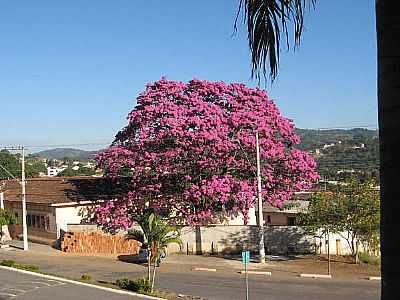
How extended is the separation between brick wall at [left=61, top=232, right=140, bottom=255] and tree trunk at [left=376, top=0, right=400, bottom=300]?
106ft

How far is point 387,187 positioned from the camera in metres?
2.02

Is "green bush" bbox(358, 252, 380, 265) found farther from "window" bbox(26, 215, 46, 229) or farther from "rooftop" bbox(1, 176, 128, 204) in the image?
"window" bbox(26, 215, 46, 229)

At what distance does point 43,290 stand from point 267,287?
8.22m

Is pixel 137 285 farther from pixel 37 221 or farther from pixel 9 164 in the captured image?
pixel 9 164

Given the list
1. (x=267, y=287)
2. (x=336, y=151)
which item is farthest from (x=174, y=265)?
(x=336, y=151)

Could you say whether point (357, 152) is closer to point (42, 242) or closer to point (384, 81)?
point (42, 242)

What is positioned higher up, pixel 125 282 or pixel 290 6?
pixel 290 6

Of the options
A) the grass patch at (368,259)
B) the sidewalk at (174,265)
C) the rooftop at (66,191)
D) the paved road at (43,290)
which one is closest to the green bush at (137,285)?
the paved road at (43,290)

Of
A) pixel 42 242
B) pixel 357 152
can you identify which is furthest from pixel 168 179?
pixel 357 152

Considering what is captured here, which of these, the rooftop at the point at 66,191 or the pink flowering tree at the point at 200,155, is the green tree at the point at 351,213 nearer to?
the pink flowering tree at the point at 200,155

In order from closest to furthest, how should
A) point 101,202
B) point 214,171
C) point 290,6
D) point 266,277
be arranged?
point 290,6
point 266,277
point 214,171
point 101,202

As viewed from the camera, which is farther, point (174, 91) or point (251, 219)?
point (251, 219)

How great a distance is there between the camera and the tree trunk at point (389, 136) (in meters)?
1.98

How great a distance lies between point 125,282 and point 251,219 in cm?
1654
